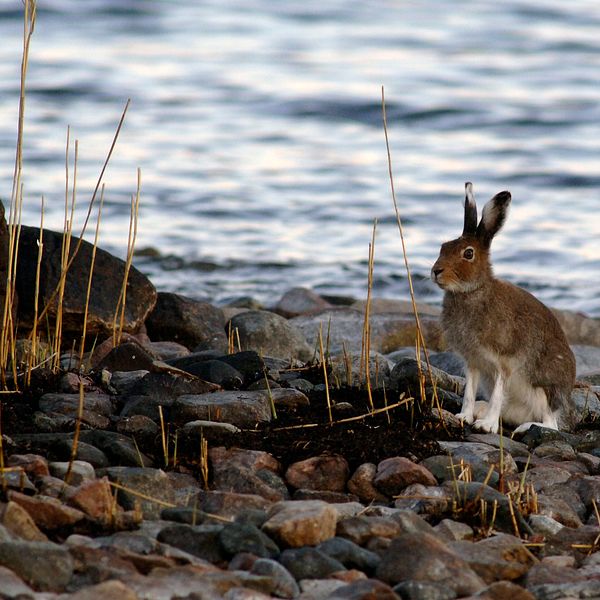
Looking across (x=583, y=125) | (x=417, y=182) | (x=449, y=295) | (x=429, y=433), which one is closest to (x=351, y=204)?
(x=417, y=182)

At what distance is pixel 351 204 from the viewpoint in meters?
15.8

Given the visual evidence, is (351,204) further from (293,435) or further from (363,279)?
(293,435)

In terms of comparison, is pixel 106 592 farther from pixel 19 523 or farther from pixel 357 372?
pixel 357 372

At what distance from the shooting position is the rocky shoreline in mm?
4453

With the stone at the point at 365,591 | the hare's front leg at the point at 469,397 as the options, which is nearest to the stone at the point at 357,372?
the hare's front leg at the point at 469,397

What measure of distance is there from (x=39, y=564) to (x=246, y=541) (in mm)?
780

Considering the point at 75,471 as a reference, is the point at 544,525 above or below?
below

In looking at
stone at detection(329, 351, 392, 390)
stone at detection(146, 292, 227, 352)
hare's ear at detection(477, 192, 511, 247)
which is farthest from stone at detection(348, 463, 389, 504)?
stone at detection(146, 292, 227, 352)

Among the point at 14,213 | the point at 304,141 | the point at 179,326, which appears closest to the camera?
the point at 14,213

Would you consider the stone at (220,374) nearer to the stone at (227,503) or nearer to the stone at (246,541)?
the stone at (227,503)

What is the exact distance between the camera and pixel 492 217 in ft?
23.1

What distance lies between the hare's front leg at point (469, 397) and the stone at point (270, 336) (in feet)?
6.24

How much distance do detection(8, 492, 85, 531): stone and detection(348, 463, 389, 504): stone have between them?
1.33 metres

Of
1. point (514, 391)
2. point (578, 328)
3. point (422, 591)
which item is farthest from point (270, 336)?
point (422, 591)
